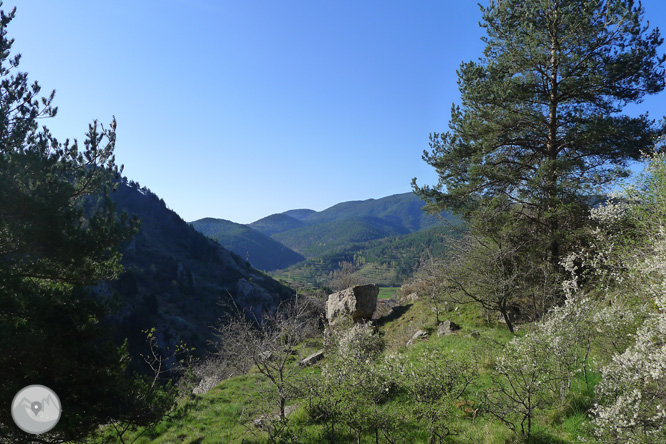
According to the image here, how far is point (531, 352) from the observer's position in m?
6.44

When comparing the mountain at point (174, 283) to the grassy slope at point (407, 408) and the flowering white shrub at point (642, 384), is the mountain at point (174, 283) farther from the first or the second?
the flowering white shrub at point (642, 384)

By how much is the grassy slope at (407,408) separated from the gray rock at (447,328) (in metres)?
0.41

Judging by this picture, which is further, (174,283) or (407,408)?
(174,283)

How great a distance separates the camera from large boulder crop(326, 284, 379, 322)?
80.6 feet

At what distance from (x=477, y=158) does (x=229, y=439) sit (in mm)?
15152

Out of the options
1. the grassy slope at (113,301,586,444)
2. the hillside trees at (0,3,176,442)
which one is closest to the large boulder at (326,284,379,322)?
the grassy slope at (113,301,586,444)

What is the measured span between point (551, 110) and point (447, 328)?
11.7m

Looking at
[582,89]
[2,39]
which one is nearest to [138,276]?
[2,39]

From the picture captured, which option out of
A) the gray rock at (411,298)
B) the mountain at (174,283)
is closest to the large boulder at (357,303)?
the gray rock at (411,298)

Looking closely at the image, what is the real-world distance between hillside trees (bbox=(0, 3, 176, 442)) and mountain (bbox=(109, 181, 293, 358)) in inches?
1891

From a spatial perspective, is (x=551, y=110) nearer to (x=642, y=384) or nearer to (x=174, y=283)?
(x=642, y=384)

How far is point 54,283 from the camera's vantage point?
8.58 metres
